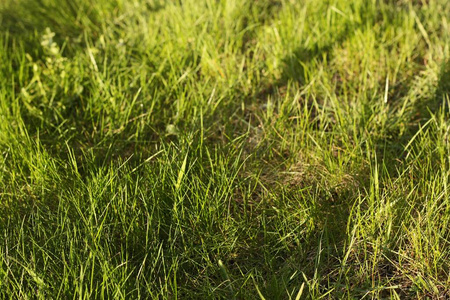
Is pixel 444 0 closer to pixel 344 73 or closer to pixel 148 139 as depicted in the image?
pixel 344 73

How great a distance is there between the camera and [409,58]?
9.58 feet

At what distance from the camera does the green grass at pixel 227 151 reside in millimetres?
1862

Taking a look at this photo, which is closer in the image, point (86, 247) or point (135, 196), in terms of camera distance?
point (86, 247)

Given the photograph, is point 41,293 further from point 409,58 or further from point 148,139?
point 409,58

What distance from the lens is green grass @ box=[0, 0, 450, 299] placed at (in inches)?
73.3

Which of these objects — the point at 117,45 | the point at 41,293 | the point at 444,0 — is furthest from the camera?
the point at 444,0

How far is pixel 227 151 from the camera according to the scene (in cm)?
241

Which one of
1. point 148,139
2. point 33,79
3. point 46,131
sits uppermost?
point 33,79

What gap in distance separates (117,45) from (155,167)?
107 centimetres

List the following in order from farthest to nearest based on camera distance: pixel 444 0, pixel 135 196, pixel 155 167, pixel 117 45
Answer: pixel 444 0 < pixel 117 45 < pixel 155 167 < pixel 135 196

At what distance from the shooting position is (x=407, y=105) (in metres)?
2.62

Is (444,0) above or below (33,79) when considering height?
below

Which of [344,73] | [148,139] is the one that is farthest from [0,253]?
[344,73]

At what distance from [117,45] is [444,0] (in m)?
1.93
